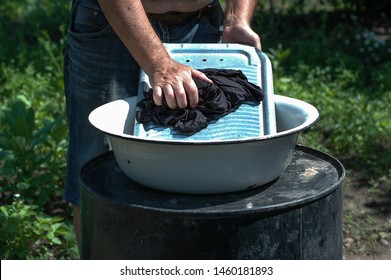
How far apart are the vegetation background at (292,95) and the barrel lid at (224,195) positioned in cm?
122

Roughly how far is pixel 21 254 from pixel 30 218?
8.5 inches

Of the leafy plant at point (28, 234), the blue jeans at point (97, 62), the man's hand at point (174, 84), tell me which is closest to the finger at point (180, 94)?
the man's hand at point (174, 84)

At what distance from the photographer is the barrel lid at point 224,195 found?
2.37 metres

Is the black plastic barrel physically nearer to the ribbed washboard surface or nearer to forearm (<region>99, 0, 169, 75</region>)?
the ribbed washboard surface

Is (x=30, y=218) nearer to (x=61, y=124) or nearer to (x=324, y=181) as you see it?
(x=61, y=124)

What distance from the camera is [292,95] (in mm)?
5582

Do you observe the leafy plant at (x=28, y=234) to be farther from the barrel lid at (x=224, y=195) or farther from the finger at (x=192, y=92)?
the finger at (x=192, y=92)

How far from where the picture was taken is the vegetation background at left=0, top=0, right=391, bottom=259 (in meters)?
4.11

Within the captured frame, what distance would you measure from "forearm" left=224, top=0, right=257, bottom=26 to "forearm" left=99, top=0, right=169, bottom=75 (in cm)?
55

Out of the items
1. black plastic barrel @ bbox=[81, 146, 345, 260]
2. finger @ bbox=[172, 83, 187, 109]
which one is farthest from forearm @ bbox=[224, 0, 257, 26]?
black plastic barrel @ bbox=[81, 146, 345, 260]

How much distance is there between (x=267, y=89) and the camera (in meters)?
2.81

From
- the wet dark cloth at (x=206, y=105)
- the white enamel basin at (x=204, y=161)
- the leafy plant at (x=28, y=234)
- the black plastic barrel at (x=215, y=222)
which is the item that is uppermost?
the wet dark cloth at (x=206, y=105)

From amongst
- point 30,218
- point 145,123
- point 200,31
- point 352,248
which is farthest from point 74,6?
point 352,248

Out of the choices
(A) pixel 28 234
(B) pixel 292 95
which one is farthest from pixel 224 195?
(B) pixel 292 95
